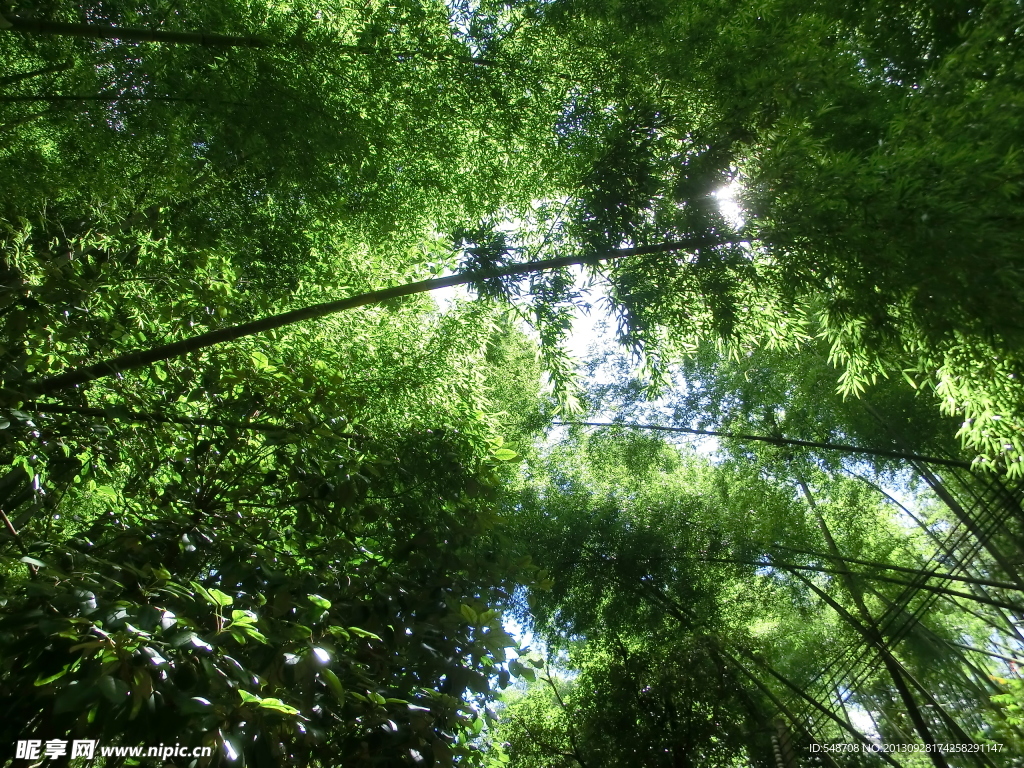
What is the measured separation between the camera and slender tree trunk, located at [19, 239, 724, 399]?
5.57 feet

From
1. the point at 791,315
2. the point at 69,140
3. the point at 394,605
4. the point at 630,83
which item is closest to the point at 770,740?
the point at 791,315

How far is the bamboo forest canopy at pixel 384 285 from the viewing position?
4.41ft

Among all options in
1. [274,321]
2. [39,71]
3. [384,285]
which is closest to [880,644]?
[384,285]

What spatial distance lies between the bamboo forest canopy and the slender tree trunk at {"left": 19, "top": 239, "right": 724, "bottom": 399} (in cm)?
1

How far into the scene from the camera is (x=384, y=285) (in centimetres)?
307

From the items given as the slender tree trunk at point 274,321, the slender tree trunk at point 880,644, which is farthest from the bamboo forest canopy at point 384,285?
the slender tree trunk at point 880,644

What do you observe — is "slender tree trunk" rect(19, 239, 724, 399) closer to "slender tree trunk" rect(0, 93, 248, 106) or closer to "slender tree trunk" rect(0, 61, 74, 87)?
"slender tree trunk" rect(0, 93, 248, 106)

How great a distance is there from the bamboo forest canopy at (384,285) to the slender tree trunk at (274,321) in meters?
0.01

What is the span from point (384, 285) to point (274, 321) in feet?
3.94

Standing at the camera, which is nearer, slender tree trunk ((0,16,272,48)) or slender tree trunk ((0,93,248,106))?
slender tree trunk ((0,16,272,48))

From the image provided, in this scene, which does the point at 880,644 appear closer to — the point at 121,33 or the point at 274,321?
the point at 274,321

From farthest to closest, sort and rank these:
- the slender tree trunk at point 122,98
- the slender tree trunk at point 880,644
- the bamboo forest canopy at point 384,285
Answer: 1. the slender tree trunk at point 880,644
2. the slender tree trunk at point 122,98
3. the bamboo forest canopy at point 384,285

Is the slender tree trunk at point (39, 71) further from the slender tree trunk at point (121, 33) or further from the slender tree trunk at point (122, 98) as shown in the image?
the slender tree trunk at point (121, 33)

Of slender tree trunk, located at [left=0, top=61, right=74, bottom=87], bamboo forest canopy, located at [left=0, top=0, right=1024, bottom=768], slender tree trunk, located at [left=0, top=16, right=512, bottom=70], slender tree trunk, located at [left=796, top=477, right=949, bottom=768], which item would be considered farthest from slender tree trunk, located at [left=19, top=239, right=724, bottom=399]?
slender tree trunk, located at [left=796, top=477, right=949, bottom=768]
